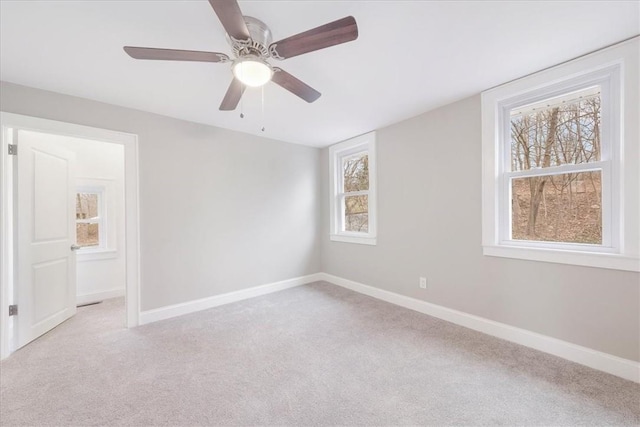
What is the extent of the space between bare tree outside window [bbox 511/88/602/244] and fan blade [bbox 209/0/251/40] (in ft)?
7.95

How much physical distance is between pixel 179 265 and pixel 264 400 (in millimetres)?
1981

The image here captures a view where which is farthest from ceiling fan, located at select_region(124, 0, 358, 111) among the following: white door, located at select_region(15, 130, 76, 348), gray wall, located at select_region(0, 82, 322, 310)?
white door, located at select_region(15, 130, 76, 348)

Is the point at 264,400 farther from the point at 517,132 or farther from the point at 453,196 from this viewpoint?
the point at 517,132

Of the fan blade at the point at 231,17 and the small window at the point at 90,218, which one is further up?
the fan blade at the point at 231,17

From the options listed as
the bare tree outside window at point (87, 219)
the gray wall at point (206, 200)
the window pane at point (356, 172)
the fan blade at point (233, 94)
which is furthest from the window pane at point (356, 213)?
the bare tree outside window at point (87, 219)

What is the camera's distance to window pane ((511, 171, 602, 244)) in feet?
6.38

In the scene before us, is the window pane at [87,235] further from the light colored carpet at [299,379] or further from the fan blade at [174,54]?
the fan blade at [174,54]

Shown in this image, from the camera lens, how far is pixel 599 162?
1871 mm

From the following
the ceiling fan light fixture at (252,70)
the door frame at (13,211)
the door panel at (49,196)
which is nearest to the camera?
the ceiling fan light fixture at (252,70)

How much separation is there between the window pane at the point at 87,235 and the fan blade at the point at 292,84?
12.9ft

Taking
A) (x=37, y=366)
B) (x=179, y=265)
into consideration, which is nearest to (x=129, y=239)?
(x=179, y=265)

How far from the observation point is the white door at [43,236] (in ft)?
7.57

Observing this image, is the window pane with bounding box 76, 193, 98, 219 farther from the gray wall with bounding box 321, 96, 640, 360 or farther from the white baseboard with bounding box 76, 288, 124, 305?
the gray wall with bounding box 321, 96, 640, 360

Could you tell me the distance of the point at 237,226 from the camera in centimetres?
Answer: 346
